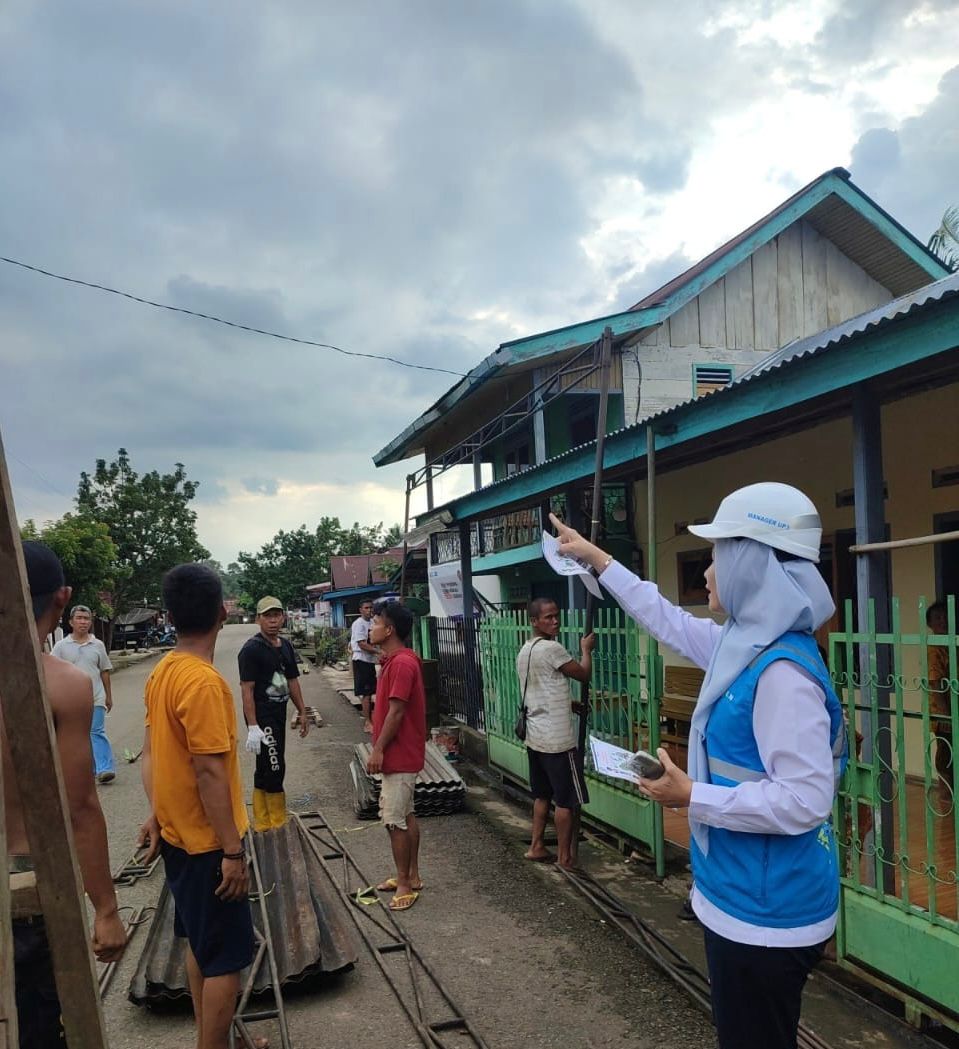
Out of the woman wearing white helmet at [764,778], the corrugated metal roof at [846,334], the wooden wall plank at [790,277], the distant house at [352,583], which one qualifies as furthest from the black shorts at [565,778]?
the distant house at [352,583]

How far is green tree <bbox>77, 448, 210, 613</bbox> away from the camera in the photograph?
3253 centimetres

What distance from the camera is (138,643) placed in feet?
141

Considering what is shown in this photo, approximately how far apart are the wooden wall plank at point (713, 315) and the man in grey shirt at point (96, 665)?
890cm

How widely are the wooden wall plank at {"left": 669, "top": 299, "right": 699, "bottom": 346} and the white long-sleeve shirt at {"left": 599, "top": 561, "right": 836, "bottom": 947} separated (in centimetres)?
1022

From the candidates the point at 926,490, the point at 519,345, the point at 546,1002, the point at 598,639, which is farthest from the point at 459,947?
the point at 519,345

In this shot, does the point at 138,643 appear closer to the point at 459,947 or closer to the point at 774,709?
the point at 459,947

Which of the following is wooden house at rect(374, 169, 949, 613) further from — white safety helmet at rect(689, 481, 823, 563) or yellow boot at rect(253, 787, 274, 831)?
white safety helmet at rect(689, 481, 823, 563)

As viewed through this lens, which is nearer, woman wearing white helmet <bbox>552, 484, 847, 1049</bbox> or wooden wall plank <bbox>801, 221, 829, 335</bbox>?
woman wearing white helmet <bbox>552, 484, 847, 1049</bbox>

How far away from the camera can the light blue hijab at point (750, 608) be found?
175cm

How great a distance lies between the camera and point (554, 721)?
16.5 ft

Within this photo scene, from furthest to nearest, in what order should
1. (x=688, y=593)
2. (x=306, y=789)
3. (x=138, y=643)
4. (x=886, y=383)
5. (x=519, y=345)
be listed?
(x=138, y=643)
(x=519, y=345)
(x=688, y=593)
(x=306, y=789)
(x=886, y=383)

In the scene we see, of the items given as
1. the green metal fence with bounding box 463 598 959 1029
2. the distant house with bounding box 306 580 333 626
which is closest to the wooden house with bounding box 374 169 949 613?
the green metal fence with bounding box 463 598 959 1029

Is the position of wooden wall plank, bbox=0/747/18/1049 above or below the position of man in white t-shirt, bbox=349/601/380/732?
above

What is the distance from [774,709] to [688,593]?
7.35 m
